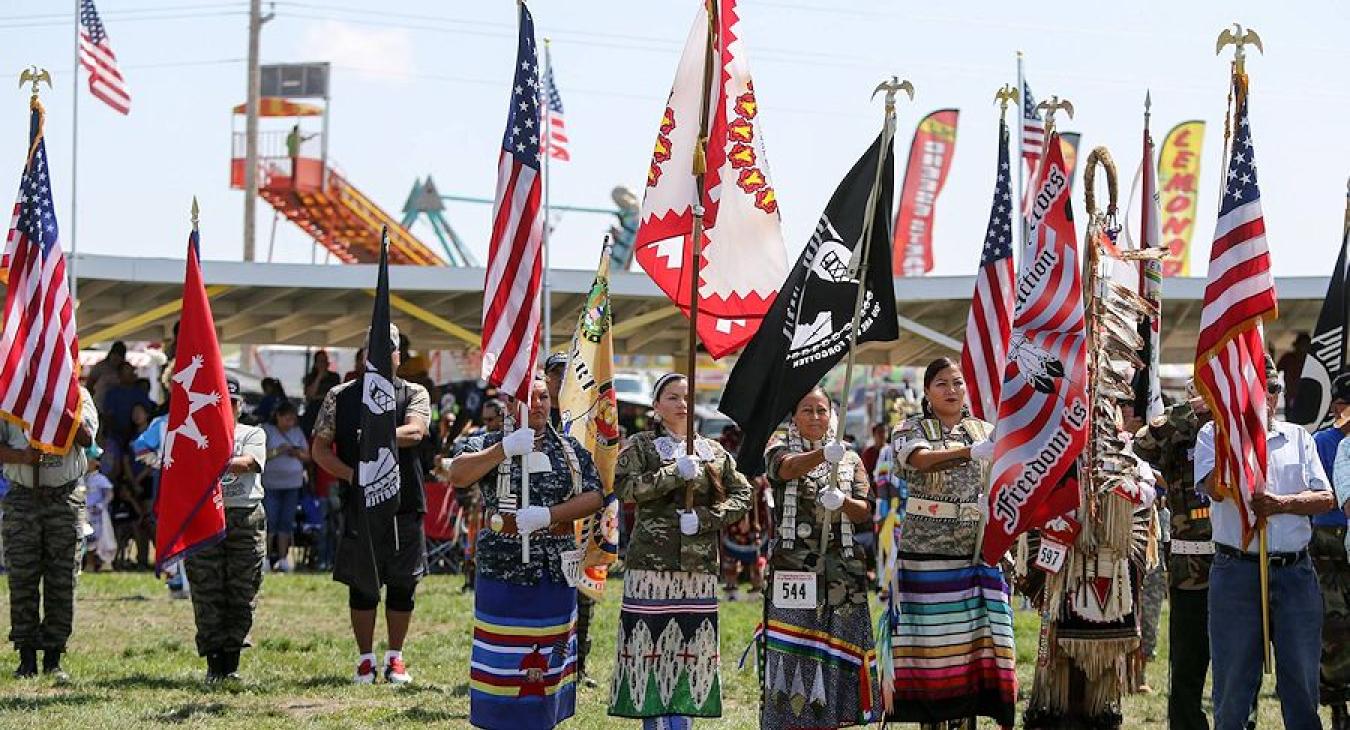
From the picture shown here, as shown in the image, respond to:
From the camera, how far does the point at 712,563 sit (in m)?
8.52

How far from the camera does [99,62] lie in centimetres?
2170

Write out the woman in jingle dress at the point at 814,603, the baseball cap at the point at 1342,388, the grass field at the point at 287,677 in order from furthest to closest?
1. the baseball cap at the point at 1342,388
2. the grass field at the point at 287,677
3. the woman in jingle dress at the point at 814,603

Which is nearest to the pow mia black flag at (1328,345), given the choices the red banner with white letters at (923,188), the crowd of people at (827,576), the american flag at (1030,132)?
the crowd of people at (827,576)

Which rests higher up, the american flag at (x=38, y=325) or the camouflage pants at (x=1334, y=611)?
the american flag at (x=38, y=325)

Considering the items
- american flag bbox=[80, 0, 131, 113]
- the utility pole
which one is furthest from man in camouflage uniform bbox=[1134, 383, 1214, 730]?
the utility pole

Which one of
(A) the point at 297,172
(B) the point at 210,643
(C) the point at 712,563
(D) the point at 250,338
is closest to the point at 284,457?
(D) the point at 250,338

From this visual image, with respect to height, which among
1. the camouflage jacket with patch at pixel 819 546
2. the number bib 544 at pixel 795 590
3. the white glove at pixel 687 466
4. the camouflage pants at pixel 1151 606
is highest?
the white glove at pixel 687 466

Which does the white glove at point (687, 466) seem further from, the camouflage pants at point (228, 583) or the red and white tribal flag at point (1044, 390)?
the camouflage pants at point (228, 583)

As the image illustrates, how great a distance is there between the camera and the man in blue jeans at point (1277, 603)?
27.0 feet

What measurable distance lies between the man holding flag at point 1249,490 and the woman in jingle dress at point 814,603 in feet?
5.46

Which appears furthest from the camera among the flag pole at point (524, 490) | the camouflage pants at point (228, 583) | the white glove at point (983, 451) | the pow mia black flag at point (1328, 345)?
the pow mia black flag at point (1328, 345)

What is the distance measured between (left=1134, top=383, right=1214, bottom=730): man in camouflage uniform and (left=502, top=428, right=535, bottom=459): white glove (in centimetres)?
346

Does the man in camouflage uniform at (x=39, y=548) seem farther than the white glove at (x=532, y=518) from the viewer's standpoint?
Yes

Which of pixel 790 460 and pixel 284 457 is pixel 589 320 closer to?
pixel 790 460
